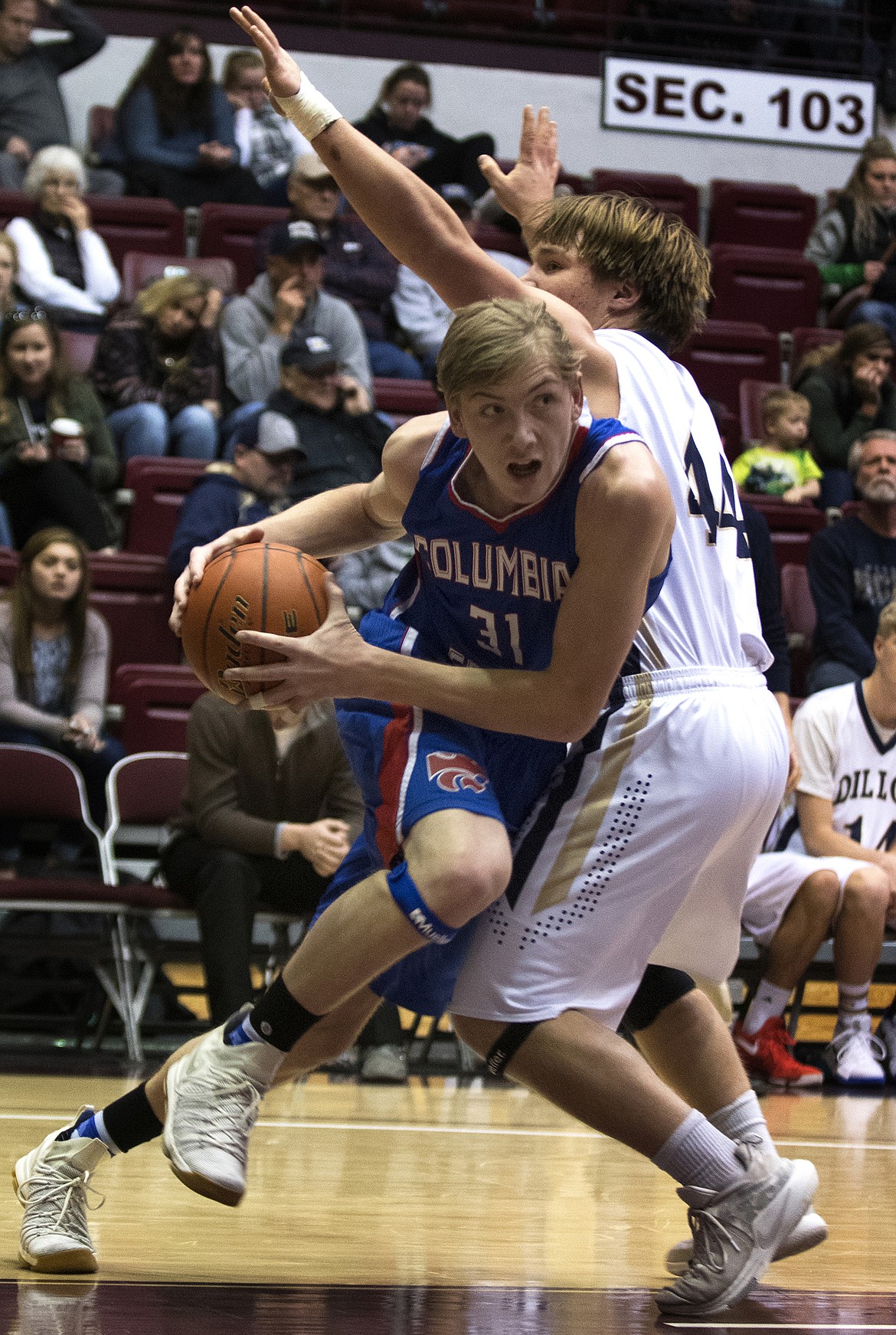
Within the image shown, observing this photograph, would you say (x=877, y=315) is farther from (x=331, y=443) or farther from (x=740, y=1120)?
(x=740, y=1120)

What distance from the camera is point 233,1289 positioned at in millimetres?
2279

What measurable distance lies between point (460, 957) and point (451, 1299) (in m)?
0.48

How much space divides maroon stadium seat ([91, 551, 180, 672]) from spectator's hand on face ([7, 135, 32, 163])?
3.45m

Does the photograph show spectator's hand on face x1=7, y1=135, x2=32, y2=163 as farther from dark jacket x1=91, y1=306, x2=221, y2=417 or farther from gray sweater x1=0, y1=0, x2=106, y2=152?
dark jacket x1=91, y1=306, x2=221, y2=417

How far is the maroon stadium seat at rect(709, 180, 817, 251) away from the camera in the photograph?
10805 mm

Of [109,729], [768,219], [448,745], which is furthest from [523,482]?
[768,219]

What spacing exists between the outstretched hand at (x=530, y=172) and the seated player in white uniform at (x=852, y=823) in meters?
3.40

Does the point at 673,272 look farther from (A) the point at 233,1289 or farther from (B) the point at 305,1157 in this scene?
(B) the point at 305,1157

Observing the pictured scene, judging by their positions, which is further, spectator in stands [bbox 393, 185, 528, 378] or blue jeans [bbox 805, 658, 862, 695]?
spectator in stands [bbox 393, 185, 528, 378]

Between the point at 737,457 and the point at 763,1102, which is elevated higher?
the point at 737,457

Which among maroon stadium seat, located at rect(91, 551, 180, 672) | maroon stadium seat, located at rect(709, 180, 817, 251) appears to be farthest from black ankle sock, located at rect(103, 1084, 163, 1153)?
maroon stadium seat, located at rect(709, 180, 817, 251)

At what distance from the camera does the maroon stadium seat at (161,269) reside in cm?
880

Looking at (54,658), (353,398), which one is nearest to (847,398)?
(353,398)

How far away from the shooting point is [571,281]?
2.62 m
